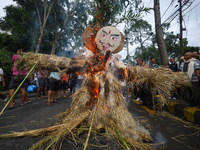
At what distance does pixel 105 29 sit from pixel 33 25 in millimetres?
15285

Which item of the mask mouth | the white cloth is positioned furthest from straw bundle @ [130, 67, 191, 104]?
the mask mouth

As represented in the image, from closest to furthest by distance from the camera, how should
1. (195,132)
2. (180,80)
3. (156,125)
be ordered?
1. (195,132)
2. (156,125)
3. (180,80)

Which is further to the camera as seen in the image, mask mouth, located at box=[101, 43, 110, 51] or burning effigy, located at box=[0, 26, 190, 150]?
mask mouth, located at box=[101, 43, 110, 51]

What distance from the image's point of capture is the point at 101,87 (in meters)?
2.56

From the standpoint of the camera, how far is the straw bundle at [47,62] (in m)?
2.77

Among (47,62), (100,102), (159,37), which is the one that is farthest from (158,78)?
(159,37)

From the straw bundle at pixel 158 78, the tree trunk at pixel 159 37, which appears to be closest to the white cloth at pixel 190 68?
the straw bundle at pixel 158 78

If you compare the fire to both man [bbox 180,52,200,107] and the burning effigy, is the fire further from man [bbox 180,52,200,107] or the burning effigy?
man [bbox 180,52,200,107]

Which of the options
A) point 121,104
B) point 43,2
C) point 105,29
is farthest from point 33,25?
point 121,104

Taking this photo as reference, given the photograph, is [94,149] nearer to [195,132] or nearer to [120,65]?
[120,65]

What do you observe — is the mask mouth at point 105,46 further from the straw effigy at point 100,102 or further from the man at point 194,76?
the man at point 194,76

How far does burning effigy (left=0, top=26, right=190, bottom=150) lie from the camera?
6.54 feet

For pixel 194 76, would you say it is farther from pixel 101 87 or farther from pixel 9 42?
pixel 9 42

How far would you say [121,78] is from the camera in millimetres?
2969
